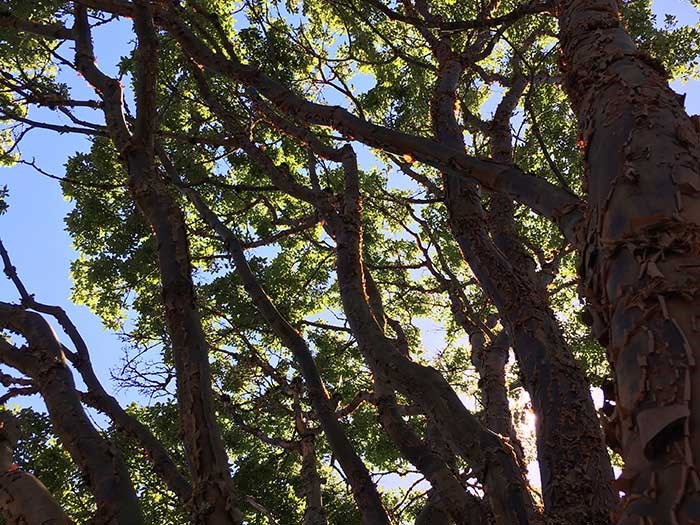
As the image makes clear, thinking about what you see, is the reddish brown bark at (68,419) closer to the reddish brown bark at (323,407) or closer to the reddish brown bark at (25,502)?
the reddish brown bark at (25,502)

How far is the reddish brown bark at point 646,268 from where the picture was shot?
1062mm

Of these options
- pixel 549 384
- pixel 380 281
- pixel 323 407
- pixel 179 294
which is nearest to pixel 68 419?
pixel 179 294

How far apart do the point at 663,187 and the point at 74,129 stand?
488 cm

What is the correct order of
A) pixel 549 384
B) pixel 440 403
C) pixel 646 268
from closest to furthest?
pixel 646 268 → pixel 440 403 → pixel 549 384

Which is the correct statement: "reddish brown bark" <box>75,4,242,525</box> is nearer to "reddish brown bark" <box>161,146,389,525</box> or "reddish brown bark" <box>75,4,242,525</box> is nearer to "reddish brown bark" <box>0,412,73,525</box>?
"reddish brown bark" <box>0,412,73,525</box>

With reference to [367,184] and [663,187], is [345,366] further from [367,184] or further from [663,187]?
[663,187]

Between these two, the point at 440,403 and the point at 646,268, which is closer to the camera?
Answer: the point at 646,268

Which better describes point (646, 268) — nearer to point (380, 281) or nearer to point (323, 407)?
point (323, 407)

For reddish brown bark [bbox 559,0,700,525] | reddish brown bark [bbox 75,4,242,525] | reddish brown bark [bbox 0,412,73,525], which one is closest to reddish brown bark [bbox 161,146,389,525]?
reddish brown bark [bbox 75,4,242,525]

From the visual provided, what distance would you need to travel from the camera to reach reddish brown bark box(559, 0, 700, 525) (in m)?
1.06

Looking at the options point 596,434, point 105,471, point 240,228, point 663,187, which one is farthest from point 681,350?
point 240,228

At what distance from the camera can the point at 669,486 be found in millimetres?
1024

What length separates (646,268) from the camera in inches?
53.2

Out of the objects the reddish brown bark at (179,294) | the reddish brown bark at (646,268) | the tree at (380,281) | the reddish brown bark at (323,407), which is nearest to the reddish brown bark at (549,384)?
the tree at (380,281)
